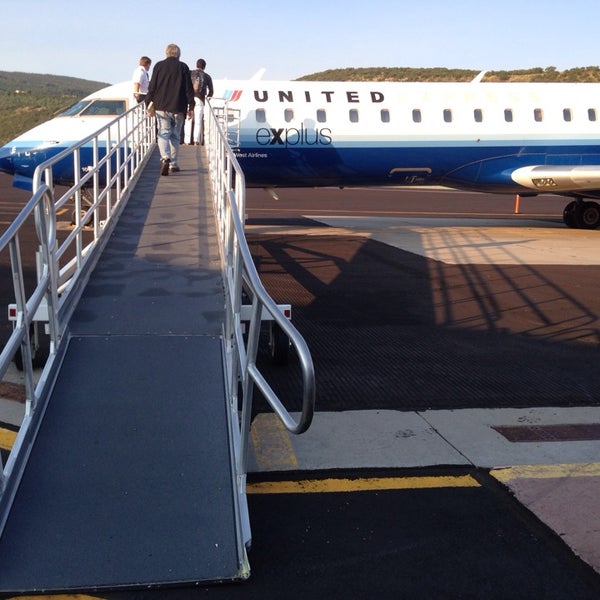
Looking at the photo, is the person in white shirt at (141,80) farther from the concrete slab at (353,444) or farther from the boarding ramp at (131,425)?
the concrete slab at (353,444)

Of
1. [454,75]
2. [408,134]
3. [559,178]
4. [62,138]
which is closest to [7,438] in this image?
[62,138]

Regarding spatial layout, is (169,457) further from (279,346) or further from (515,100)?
(515,100)

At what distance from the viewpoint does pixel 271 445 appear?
5477 mm

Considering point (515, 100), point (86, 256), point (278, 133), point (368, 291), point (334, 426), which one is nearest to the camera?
point (334, 426)

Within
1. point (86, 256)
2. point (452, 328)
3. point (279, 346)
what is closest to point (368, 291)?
point (452, 328)

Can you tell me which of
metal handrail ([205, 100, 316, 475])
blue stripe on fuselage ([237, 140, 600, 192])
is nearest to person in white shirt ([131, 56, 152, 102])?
blue stripe on fuselage ([237, 140, 600, 192])

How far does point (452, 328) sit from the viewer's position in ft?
29.2

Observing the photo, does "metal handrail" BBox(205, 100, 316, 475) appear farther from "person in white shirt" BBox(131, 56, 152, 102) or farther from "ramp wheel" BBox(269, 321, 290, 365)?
"person in white shirt" BBox(131, 56, 152, 102)

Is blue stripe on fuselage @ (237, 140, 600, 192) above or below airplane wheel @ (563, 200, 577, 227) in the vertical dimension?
above

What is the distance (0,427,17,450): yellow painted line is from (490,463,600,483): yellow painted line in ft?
10.4

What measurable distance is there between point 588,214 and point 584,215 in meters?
0.09

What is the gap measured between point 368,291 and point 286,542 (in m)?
6.81

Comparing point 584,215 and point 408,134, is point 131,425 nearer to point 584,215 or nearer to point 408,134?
point 408,134

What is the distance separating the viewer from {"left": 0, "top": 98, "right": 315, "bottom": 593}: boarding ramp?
12.2ft
